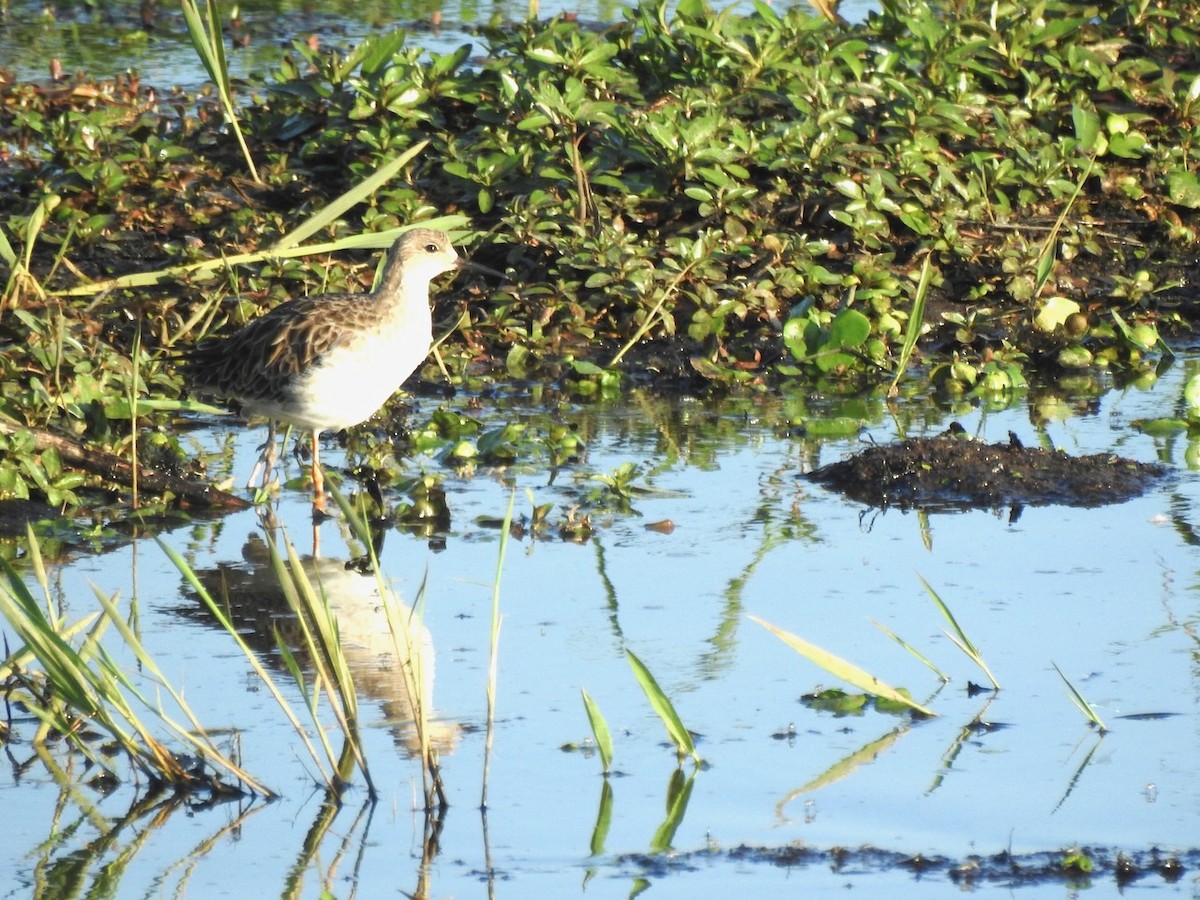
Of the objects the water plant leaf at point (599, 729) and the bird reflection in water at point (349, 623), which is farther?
the bird reflection in water at point (349, 623)

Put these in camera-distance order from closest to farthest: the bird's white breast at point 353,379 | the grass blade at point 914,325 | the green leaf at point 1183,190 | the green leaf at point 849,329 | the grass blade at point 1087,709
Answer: the grass blade at point 1087,709 → the bird's white breast at point 353,379 → the grass blade at point 914,325 → the green leaf at point 849,329 → the green leaf at point 1183,190

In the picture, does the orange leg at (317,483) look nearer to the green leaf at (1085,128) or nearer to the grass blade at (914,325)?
the grass blade at (914,325)

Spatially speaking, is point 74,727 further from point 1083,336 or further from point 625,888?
point 1083,336

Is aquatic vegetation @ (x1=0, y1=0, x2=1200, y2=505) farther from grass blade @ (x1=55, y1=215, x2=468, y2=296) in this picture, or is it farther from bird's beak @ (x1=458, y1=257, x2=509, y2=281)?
bird's beak @ (x1=458, y1=257, x2=509, y2=281)

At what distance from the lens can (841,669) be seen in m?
5.18

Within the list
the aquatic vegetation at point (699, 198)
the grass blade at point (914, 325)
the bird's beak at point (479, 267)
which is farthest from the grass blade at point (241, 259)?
the grass blade at point (914, 325)

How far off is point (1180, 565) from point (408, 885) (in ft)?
11.5

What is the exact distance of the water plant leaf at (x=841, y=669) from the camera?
16.7 feet

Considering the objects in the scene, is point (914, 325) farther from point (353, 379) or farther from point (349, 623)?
point (349, 623)

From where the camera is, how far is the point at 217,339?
30.9ft

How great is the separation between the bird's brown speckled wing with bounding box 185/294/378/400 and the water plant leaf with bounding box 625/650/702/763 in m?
3.39

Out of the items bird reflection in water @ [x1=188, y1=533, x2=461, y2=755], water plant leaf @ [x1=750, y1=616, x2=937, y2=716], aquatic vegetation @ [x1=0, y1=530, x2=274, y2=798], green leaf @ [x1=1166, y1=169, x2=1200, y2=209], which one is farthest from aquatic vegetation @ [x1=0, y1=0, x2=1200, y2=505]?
water plant leaf @ [x1=750, y1=616, x2=937, y2=716]

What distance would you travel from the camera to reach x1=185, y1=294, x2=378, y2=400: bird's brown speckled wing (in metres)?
8.08

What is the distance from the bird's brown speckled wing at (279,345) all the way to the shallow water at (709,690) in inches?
17.2
